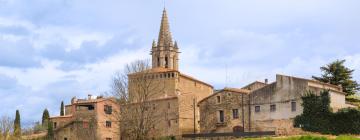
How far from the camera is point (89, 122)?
79.8 meters

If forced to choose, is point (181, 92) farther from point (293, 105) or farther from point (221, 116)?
point (293, 105)

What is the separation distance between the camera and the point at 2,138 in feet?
208

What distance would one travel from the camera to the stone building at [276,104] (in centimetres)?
6116

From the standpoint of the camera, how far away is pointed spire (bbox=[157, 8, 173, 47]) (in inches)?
4225

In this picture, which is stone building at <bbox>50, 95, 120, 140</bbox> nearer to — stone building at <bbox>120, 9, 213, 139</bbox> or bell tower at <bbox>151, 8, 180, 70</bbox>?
stone building at <bbox>120, 9, 213, 139</bbox>

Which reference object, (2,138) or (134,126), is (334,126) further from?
(2,138)

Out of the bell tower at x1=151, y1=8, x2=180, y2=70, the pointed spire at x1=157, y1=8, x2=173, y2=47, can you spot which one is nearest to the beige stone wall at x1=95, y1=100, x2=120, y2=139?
the bell tower at x1=151, y1=8, x2=180, y2=70

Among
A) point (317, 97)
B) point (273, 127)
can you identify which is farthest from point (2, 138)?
point (317, 97)

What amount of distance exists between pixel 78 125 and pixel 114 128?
226 inches

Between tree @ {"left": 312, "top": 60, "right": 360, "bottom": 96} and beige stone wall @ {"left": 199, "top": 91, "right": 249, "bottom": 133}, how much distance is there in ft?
40.8

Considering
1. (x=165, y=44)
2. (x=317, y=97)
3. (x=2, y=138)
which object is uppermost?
(x=165, y=44)

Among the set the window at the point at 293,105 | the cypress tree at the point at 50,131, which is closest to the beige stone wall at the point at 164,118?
the cypress tree at the point at 50,131

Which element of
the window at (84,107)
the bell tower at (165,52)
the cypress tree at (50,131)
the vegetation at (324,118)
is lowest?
the cypress tree at (50,131)

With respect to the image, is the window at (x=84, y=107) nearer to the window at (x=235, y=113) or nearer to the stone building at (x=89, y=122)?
the stone building at (x=89, y=122)
